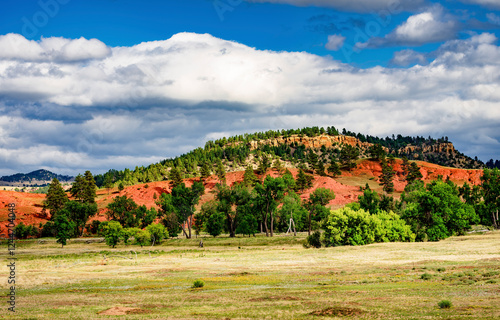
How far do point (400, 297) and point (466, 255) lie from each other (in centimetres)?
3671

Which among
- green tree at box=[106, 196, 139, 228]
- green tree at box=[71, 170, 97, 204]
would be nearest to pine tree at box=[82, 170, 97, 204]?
green tree at box=[71, 170, 97, 204]

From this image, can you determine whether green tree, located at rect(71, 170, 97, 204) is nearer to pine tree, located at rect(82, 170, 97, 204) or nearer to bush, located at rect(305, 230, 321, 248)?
pine tree, located at rect(82, 170, 97, 204)

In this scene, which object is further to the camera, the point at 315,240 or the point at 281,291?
the point at 315,240

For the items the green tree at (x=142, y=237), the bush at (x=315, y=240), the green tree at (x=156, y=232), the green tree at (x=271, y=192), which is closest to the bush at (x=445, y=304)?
the bush at (x=315, y=240)

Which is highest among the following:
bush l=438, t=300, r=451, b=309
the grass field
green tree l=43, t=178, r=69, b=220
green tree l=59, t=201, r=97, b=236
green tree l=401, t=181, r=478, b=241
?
green tree l=43, t=178, r=69, b=220

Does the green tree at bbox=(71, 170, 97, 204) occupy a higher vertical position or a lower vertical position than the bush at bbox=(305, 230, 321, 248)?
higher

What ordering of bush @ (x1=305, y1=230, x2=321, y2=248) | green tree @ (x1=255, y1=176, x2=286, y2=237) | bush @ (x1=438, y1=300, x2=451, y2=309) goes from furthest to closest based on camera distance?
green tree @ (x1=255, y1=176, x2=286, y2=237) < bush @ (x1=305, y1=230, x2=321, y2=248) < bush @ (x1=438, y1=300, x2=451, y2=309)

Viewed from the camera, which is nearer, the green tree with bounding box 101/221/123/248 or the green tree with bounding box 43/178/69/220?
the green tree with bounding box 101/221/123/248

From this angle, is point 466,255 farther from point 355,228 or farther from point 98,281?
point 98,281

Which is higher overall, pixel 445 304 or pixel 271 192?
pixel 271 192

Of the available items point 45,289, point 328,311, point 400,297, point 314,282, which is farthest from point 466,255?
point 45,289

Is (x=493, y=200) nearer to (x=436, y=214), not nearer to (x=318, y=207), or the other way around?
(x=436, y=214)

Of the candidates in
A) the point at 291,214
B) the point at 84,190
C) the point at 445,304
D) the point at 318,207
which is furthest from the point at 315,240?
the point at 84,190

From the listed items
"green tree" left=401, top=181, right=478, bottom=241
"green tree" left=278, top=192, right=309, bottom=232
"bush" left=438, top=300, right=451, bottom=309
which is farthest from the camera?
"green tree" left=278, top=192, right=309, bottom=232
